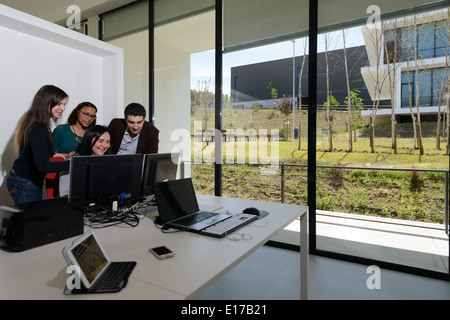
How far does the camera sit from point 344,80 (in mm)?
2941

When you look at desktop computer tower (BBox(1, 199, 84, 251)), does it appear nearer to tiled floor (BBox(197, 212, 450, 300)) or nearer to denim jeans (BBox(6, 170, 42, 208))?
denim jeans (BBox(6, 170, 42, 208))

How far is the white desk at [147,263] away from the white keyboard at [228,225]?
37mm

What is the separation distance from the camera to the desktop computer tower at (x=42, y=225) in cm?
126

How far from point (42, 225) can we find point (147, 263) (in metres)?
0.60

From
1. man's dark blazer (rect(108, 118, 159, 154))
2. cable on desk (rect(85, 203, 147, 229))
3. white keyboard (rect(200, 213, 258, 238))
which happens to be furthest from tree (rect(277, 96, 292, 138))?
cable on desk (rect(85, 203, 147, 229))

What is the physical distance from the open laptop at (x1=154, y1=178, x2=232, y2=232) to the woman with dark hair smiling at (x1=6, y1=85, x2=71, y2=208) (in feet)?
3.18

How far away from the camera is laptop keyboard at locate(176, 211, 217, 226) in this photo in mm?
1669

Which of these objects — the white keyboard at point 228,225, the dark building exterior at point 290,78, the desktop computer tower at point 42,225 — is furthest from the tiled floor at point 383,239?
the desktop computer tower at point 42,225

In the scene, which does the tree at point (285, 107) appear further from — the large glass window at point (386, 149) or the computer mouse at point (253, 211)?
the computer mouse at point (253, 211)

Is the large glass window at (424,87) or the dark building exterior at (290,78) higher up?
the dark building exterior at (290,78)

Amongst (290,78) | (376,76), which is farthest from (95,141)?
(376,76)

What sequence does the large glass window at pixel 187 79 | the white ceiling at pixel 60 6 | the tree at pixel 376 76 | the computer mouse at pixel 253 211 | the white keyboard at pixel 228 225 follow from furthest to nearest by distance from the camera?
the white ceiling at pixel 60 6
the large glass window at pixel 187 79
the tree at pixel 376 76
the computer mouse at pixel 253 211
the white keyboard at pixel 228 225

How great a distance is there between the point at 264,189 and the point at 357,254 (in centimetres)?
121
